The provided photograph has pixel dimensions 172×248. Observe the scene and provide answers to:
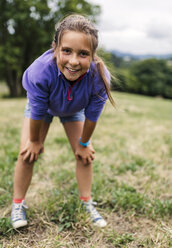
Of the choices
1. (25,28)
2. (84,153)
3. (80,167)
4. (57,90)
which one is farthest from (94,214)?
(25,28)

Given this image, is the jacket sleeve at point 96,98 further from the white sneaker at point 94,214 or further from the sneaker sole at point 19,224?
the sneaker sole at point 19,224

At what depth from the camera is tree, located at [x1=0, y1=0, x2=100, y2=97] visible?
15.9 m

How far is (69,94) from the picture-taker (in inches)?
73.4

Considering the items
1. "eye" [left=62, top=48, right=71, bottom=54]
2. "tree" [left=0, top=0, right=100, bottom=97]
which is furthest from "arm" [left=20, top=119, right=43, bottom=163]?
"tree" [left=0, top=0, right=100, bottom=97]

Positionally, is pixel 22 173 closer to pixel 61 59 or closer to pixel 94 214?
pixel 94 214

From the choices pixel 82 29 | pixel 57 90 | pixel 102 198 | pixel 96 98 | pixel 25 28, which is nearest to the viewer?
pixel 82 29

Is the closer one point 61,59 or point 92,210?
point 61,59

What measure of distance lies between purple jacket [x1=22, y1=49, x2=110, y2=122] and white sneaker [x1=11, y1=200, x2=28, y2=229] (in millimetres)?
846

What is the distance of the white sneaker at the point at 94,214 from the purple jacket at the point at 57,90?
32.8 inches

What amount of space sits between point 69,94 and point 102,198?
119 cm

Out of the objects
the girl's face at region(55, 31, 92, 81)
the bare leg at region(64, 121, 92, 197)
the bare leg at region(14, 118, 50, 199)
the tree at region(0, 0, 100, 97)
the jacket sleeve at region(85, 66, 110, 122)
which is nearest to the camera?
the girl's face at region(55, 31, 92, 81)

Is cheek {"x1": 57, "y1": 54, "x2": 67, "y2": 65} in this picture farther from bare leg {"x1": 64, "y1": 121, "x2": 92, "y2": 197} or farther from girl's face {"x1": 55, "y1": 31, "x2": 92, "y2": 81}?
bare leg {"x1": 64, "y1": 121, "x2": 92, "y2": 197}

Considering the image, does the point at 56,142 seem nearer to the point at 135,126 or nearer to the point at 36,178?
the point at 36,178

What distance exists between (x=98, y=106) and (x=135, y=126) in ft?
12.7
